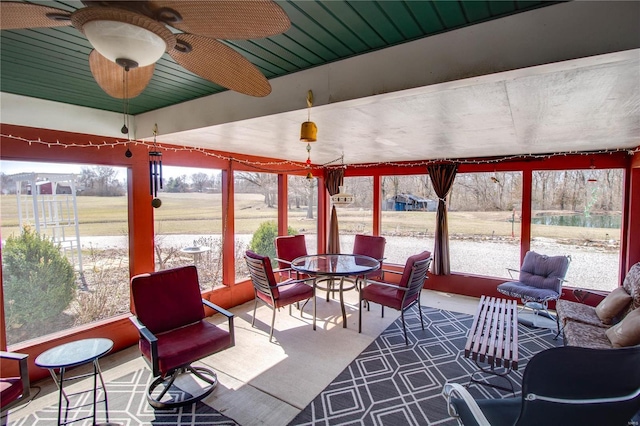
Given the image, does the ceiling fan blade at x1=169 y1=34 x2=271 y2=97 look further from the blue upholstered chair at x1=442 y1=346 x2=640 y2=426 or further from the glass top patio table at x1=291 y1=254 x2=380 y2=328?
the glass top patio table at x1=291 y1=254 x2=380 y2=328

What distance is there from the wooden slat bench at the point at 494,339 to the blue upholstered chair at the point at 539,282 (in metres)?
0.72

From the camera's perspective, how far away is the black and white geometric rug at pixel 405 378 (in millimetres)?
2438

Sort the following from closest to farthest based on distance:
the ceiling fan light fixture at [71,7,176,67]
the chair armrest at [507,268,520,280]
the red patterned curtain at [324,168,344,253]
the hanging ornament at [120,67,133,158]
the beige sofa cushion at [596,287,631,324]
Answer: the ceiling fan light fixture at [71,7,176,67] < the hanging ornament at [120,67,133,158] < the beige sofa cushion at [596,287,631,324] < the chair armrest at [507,268,520,280] < the red patterned curtain at [324,168,344,253]

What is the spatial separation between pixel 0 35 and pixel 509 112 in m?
3.11

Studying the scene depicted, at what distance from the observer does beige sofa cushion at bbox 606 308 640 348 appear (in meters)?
2.41

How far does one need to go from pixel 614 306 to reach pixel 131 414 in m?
4.33

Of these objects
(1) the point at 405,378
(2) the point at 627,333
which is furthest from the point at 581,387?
(1) the point at 405,378

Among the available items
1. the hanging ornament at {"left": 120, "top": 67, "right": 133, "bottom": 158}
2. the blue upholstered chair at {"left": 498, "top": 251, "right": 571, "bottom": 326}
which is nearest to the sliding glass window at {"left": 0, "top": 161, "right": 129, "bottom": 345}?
the hanging ornament at {"left": 120, "top": 67, "right": 133, "bottom": 158}

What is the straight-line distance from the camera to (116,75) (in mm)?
1563

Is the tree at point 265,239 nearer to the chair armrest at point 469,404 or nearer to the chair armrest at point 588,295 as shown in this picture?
the chair armrest at point 469,404

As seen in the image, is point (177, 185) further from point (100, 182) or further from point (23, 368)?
point (23, 368)

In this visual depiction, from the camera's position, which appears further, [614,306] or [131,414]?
[614,306]

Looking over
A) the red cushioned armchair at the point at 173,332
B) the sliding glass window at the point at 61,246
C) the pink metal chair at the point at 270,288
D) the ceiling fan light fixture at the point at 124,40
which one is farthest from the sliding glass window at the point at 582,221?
the sliding glass window at the point at 61,246

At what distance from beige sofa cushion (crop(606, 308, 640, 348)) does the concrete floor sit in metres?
2.12
